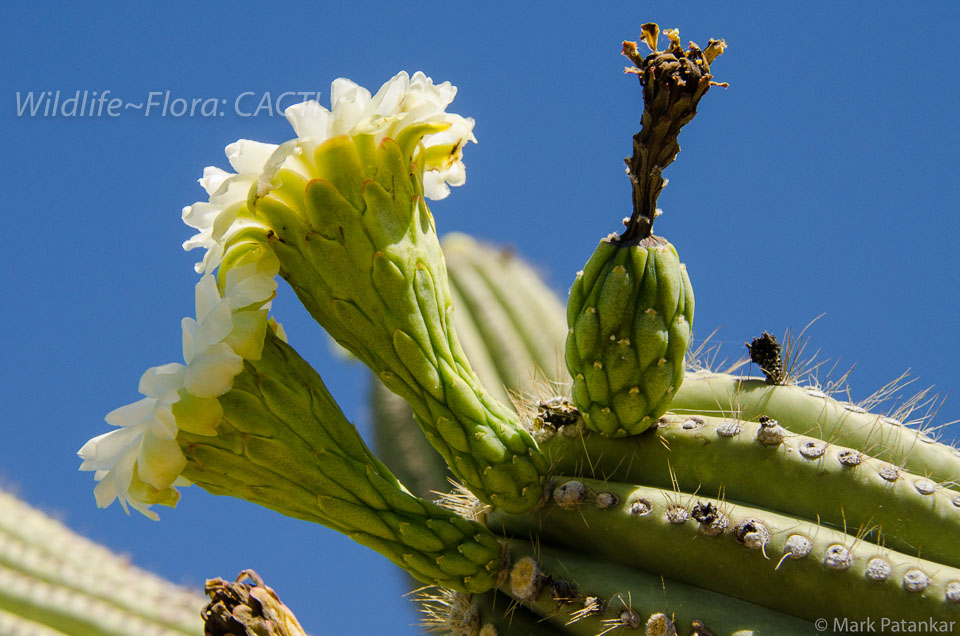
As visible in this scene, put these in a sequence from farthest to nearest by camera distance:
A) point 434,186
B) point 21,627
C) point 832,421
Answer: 1. point 21,627
2. point 434,186
3. point 832,421

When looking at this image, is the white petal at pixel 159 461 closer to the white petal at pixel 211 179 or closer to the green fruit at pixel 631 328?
the white petal at pixel 211 179

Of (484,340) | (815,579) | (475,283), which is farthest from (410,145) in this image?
(475,283)

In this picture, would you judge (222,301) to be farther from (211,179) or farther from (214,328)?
(211,179)

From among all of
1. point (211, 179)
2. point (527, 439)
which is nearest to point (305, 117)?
point (211, 179)

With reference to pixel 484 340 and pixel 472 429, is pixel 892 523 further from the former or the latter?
pixel 484 340

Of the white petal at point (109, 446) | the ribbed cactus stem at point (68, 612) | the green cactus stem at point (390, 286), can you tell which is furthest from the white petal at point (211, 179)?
the ribbed cactus stem at point (68, 612)
